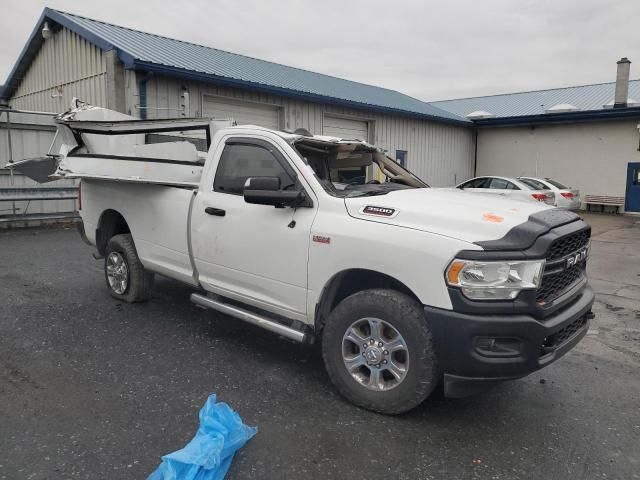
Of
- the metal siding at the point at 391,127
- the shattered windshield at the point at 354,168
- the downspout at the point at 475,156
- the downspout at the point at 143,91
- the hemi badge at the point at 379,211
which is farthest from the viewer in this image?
the downspout at the point at 475,156

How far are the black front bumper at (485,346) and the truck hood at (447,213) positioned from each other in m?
0.50

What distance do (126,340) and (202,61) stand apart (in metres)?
10.6

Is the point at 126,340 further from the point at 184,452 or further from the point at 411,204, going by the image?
the point at 411,204

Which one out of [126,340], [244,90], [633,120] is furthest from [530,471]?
[633,120]

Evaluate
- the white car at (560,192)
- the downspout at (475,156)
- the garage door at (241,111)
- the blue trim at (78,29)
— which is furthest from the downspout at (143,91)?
the downspout at (475,156)

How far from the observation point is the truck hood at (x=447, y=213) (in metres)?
3.09

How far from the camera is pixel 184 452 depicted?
2.45 metres

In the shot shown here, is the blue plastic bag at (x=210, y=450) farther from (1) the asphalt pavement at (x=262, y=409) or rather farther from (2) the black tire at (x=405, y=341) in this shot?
(2) the black tire at (x=405, y=341)

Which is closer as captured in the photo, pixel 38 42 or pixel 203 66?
pixel 203 66

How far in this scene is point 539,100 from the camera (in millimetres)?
26875

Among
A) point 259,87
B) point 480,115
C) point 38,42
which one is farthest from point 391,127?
point 38,42

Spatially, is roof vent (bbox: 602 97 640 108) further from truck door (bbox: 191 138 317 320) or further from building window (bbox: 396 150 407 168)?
truck door (bbox: 191 138 317 320)

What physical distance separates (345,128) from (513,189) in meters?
5.97

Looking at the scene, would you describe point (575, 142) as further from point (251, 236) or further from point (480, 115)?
point (251, 236)
